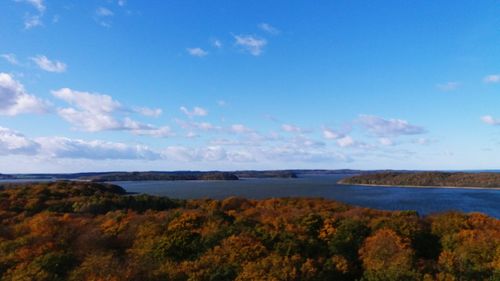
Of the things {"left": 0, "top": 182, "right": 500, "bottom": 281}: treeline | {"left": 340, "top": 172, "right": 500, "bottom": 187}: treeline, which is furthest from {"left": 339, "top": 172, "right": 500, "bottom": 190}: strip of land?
{"left": 0, "top": 182, "right": 500, "bottom": 281}: treeline

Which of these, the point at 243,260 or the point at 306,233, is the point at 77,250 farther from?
the point at 306,233

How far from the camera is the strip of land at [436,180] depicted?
164 metres

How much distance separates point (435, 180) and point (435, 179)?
1134 millimetres

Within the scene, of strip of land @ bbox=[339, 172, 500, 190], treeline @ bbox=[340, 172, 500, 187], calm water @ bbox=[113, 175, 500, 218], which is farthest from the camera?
treeline @ bbox=[340, 172, 500, 187]

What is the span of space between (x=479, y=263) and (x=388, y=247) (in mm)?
4459

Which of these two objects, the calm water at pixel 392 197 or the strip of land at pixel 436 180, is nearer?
the calm water at pixel 392 197

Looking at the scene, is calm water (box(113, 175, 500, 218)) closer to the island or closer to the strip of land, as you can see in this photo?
the strip of land

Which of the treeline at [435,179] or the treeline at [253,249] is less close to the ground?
the treeline at [435,179]

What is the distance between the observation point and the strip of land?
538 feet

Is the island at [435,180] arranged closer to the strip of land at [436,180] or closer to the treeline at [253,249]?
the strip of land at [436,180]

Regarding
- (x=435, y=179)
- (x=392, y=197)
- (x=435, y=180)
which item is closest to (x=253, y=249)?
(x=392, y=197)

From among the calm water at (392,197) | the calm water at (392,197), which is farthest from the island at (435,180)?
the calm water at (392,197)

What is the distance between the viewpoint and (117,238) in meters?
→ 27.5

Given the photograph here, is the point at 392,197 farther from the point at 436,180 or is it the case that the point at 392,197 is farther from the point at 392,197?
the point at 436,180
